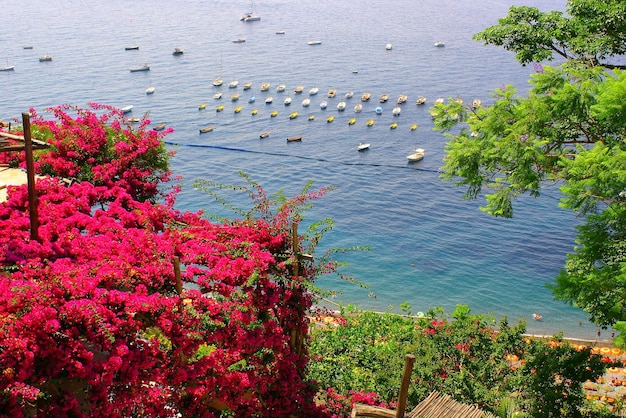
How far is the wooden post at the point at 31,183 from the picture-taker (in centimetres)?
794

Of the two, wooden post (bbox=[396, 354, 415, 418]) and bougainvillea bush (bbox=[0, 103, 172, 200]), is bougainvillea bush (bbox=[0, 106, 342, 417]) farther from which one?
wooden post (bbox=[396, 354, 415, 418])

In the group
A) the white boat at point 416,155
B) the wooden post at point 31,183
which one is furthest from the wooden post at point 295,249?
the white boat at point 416,155

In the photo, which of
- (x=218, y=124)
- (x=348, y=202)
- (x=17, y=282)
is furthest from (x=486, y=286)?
(x=218, y=124)

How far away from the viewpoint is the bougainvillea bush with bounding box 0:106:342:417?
645 centimetres

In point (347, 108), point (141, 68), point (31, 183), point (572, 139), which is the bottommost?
point (347, 108)

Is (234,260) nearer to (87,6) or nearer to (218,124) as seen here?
(218,124)

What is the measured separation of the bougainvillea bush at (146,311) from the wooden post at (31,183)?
0.16m

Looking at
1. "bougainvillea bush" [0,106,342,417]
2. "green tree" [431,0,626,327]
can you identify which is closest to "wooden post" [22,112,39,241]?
"bougainvillea bush" [0,106,342,417]

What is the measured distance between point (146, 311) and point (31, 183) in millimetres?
2435

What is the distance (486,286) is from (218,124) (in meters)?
26.3

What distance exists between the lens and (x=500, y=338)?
476 inches

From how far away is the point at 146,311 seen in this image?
7184 mm

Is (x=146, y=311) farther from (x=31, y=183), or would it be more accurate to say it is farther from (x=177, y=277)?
(x=31, y=183)

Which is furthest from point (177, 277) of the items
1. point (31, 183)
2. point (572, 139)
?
point (572, 139)
